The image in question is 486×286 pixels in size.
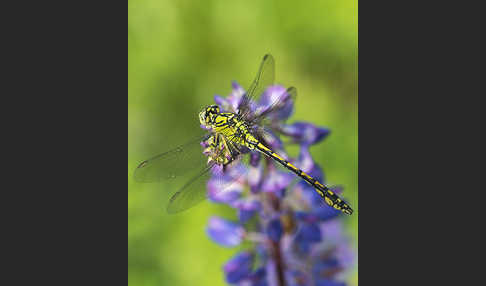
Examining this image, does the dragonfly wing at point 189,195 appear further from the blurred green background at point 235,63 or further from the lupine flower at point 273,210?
the blurred green background at point 235,63

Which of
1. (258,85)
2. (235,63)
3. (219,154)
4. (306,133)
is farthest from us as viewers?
(235,63)

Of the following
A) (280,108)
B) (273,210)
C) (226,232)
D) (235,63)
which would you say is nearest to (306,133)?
(280,108)

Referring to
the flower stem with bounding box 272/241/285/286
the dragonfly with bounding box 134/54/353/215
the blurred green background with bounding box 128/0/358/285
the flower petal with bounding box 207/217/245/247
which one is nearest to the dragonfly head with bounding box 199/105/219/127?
the dragonfly with bounding box 134/54/353/215

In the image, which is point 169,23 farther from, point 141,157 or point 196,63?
point 141,157

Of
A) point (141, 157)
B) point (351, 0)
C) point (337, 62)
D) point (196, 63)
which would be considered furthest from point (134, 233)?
point (351, 0)

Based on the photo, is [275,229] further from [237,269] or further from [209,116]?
[209,116]

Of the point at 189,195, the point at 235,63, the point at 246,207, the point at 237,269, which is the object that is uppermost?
the point at 235,63

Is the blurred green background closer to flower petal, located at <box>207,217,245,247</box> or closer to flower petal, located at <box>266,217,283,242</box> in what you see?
flower petal, located at <box>207,217,245,247</box>
